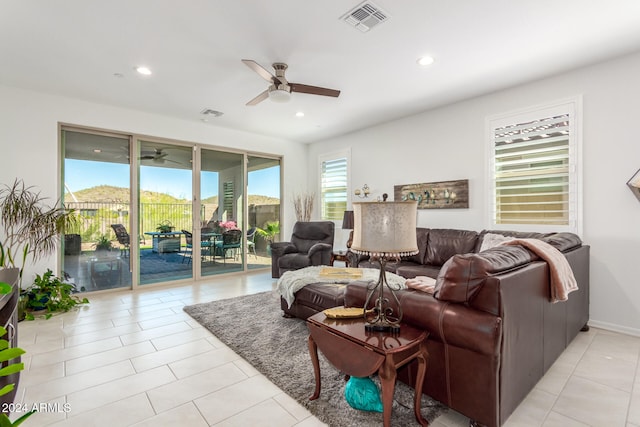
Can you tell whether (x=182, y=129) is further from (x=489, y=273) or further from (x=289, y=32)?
(x=489, y=273)

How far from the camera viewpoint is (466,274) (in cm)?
162

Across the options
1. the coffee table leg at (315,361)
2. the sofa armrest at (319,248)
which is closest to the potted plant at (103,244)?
the sofa armrest at (319,248)

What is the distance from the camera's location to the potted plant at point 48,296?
3652 mm

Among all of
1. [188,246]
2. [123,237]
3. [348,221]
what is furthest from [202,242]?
[348,221]

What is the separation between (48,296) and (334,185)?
470cm

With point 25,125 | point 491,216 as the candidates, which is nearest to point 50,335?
point 25,125

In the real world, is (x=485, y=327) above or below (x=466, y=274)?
below

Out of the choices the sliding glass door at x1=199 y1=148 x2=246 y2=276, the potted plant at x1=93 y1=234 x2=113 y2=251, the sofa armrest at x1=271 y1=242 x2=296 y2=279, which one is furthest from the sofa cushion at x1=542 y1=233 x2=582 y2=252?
the potted plant at x1=93 y1=234 x2=113 y2=251

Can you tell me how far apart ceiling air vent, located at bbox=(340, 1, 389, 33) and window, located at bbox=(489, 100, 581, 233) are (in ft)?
7.67

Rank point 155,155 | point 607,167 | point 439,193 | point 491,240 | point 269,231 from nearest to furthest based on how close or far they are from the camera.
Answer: point 607,167 < point 491,240 < point 439,193 < point 155,155 < point 269,231

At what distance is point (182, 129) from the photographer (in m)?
5.23

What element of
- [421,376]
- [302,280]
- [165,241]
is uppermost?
[165,241]

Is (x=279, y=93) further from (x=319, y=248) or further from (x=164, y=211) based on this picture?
(x=164, y=211)

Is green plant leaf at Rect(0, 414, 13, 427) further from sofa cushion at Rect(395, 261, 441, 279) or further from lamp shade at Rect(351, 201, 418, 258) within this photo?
sofa cushion at Rect(395, 261, 441, 279)
